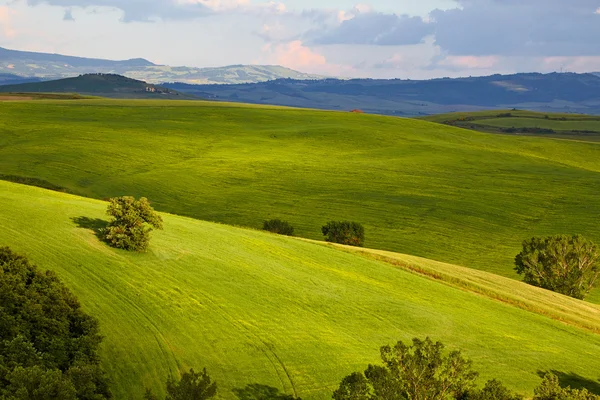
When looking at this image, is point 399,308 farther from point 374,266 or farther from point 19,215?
point 19,215

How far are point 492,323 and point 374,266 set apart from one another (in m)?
9.55

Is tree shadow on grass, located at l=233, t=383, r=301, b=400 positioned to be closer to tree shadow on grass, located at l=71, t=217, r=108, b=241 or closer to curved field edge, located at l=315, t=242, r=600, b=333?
tree shadow on grass, located at l=71, t=217, r=108, b=241

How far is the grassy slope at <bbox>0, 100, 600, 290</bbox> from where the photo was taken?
78438 millimetres

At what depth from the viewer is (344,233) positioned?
66.6m

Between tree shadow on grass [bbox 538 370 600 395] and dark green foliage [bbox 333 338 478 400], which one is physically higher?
dark green foliage [bbox 333 338 478 400]

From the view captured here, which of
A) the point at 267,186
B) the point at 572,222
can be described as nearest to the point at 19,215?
the point at 267,186

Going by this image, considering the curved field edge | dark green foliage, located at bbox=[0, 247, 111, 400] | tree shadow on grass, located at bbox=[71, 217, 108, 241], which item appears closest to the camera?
dark green foliage, located at bbox=[0, 247, 111, 400]

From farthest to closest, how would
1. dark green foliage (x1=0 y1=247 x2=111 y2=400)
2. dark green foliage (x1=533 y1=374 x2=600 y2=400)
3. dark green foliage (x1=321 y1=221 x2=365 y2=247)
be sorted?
dark green foliage (x1=321 y1=221 x2=365 y2=247) < dark green foliage (x1=533 y1=374 x2=600 y2=400) < dark green foliage (x1=0 y1=247 x2=111 y2=400)

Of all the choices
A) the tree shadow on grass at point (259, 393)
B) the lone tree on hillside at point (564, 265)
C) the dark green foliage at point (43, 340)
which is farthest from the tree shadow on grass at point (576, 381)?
the lone tree on hillside at point (564, 265)

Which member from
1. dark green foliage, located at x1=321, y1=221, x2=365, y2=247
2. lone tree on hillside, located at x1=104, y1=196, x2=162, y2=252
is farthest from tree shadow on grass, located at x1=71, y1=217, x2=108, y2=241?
dark green foliage, located at x1=321, y1=221, x2=365, y2=247

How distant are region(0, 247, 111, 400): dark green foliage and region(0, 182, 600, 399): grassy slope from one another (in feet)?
4.06

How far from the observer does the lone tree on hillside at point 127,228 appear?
3288 cm

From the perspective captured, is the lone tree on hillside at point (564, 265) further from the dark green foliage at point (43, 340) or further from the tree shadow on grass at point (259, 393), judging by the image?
the dark green foliage at point (43, 340)

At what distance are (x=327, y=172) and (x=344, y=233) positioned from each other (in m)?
34.5
